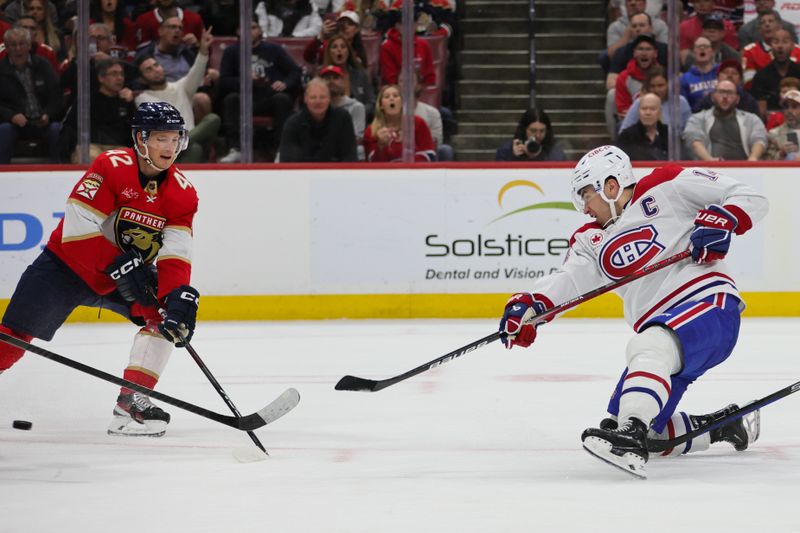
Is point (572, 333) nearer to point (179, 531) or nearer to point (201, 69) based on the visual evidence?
point (201, 69)

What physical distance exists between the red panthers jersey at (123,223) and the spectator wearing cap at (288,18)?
10.4 feet

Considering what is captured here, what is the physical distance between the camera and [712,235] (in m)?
3.17

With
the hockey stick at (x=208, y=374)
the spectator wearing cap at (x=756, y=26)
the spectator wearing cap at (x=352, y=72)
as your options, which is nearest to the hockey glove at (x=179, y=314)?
the hockey stick at (x=208, y=374)

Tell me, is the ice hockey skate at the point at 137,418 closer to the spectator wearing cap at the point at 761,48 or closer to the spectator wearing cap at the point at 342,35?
the spectator wearing cap at the point at 342,35

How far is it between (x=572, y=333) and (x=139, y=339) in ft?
9.49

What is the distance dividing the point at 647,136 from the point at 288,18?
2.07 meters

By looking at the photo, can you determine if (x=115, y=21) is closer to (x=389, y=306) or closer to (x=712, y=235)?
(x=389, y=306)

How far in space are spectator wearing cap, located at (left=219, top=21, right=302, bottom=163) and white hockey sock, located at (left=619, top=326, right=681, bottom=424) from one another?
411 cm

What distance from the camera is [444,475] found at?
310 cm

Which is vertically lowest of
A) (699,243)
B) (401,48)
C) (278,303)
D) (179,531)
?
(278,303)

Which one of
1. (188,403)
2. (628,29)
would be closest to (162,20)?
(628,29)

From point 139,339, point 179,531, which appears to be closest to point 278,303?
point 139,339

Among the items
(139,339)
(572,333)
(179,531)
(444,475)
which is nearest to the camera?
(179,531)

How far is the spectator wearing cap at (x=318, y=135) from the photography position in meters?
6.89
